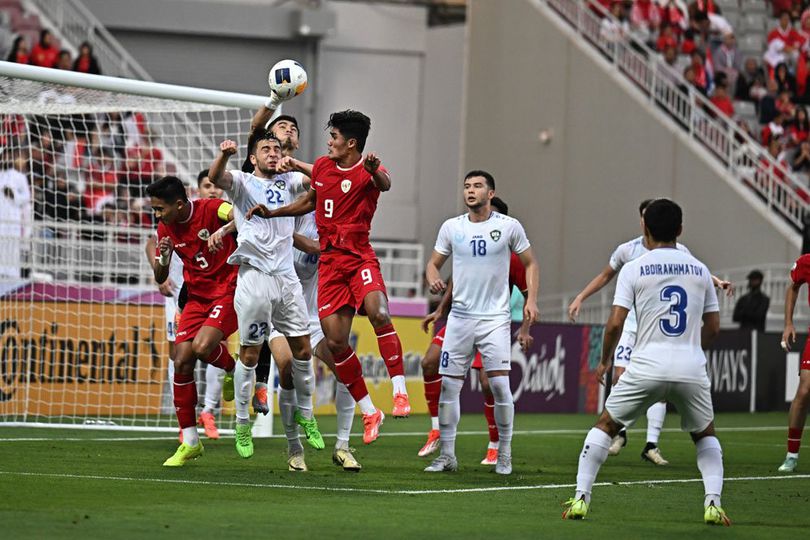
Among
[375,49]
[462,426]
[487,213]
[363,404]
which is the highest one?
[375,49]

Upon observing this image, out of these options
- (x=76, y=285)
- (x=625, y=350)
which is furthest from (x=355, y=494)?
(x=76, y=285)

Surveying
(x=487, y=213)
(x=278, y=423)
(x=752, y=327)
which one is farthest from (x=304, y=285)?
(x=752, y=327)

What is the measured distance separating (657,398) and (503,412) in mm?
3270

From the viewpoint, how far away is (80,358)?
17938mm

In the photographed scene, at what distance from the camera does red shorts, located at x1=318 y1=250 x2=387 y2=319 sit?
36.4ft

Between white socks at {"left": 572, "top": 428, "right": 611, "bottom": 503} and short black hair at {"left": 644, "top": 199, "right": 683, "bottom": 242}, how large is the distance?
1169 mm

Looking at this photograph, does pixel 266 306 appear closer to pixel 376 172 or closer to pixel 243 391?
pixel 243 391

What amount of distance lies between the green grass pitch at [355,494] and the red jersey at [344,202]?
1721 millimetres

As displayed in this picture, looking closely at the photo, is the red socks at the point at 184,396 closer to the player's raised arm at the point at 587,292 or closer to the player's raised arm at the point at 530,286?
the player's raised arm at the point at 530,286

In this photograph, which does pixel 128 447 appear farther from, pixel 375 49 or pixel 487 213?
pixel 375 49

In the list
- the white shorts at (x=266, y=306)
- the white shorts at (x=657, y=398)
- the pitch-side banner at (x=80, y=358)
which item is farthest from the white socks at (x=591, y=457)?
the pitch-side banner at (x=80, y=358)

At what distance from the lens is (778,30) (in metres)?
31.3

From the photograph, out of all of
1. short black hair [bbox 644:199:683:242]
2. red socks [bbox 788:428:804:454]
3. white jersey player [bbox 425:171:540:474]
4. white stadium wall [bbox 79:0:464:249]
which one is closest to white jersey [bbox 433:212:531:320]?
white jersey player [bbox 425:171:540:474]

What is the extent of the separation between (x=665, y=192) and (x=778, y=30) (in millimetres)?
5400
